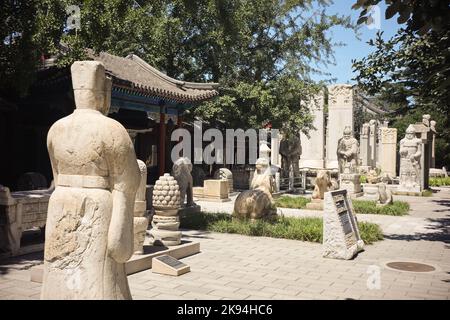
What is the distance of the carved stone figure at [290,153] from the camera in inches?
918

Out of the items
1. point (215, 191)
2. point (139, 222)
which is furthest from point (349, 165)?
point (139, 222)

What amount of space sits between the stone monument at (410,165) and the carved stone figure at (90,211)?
20.3 m

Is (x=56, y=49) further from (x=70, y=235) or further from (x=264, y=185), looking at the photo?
(x=70, y=235)

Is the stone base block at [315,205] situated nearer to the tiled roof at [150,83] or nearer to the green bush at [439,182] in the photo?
the tiled roof at [150,83]

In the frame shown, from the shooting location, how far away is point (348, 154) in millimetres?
19281

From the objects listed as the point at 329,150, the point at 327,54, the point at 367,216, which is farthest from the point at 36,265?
the point at 329,150

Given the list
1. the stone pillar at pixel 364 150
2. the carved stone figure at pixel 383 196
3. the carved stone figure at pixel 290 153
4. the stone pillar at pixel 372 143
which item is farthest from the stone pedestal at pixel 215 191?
the stone pillar at pixel 372 143

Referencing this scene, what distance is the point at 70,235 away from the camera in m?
3.14

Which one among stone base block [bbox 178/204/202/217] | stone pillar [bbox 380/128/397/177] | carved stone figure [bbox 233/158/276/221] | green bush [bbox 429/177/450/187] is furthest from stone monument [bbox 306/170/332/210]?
stone pillar [bbox 380/128/397/177]

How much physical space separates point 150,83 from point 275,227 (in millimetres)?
7427

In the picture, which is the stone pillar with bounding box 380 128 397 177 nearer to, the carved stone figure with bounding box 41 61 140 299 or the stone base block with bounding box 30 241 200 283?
the stone base block with bounding box 30 241 200 283

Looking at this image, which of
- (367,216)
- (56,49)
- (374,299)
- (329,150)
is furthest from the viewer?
(329,150)

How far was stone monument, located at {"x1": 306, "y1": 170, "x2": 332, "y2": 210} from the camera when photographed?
14.9 meters

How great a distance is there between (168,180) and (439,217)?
386 inches
